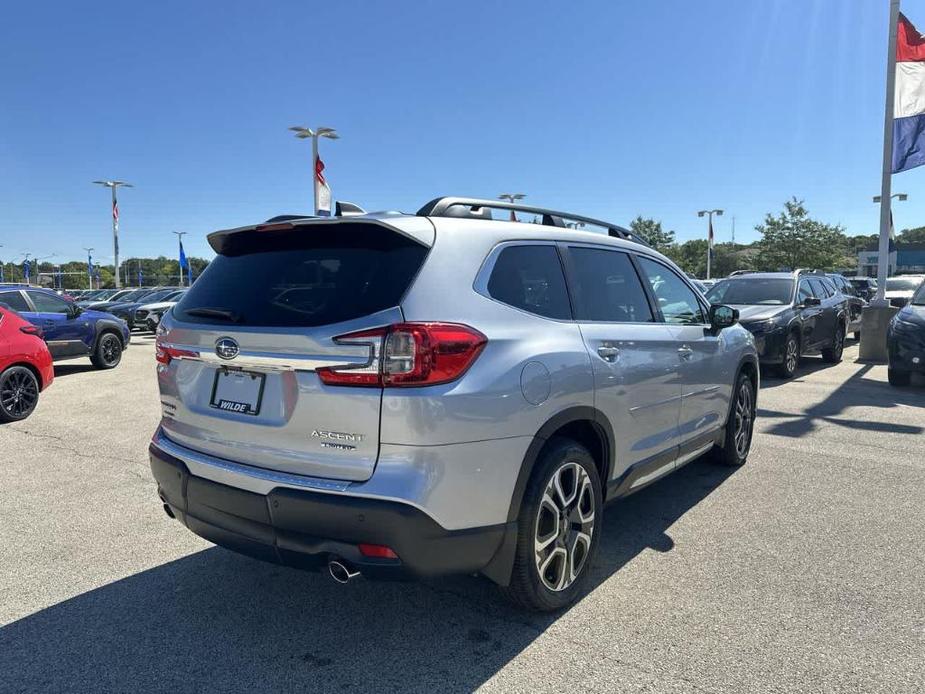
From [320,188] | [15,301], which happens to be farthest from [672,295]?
[320,188]

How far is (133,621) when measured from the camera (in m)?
3.03

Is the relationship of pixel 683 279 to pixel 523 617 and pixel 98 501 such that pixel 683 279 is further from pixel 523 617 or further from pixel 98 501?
pixel 98 501

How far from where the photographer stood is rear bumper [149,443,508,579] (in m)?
2.38

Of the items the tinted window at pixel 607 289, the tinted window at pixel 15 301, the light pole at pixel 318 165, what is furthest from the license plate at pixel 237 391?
the light pole at pixel 318 165

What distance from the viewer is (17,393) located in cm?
784

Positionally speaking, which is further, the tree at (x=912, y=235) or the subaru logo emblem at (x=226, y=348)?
the tree at (x=912, y=235)

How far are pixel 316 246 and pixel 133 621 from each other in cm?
196

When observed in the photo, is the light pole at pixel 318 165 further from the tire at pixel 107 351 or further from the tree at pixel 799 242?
the tree at pixel 799 242

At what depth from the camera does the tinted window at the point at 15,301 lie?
36.1 ft

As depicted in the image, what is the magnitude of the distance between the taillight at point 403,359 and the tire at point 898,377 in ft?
31.0

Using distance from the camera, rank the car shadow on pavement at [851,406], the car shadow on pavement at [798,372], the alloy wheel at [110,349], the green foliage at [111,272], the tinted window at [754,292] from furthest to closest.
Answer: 1. the green foliage at [111,272]
2. the alloy wheel at [110,349]
3. the tinted window at [754,292]
4. the car shadow on pavement at [798,372]
5. the car shadow on pavement at [851,406]

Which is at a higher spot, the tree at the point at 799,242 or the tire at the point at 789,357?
the tree at the point at 799,242

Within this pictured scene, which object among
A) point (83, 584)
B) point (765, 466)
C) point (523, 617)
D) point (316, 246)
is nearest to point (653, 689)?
point (523, 617)

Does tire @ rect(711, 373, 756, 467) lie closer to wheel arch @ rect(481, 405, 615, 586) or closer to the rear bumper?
wheel arch @ rect(481, 405, 615, 586)
